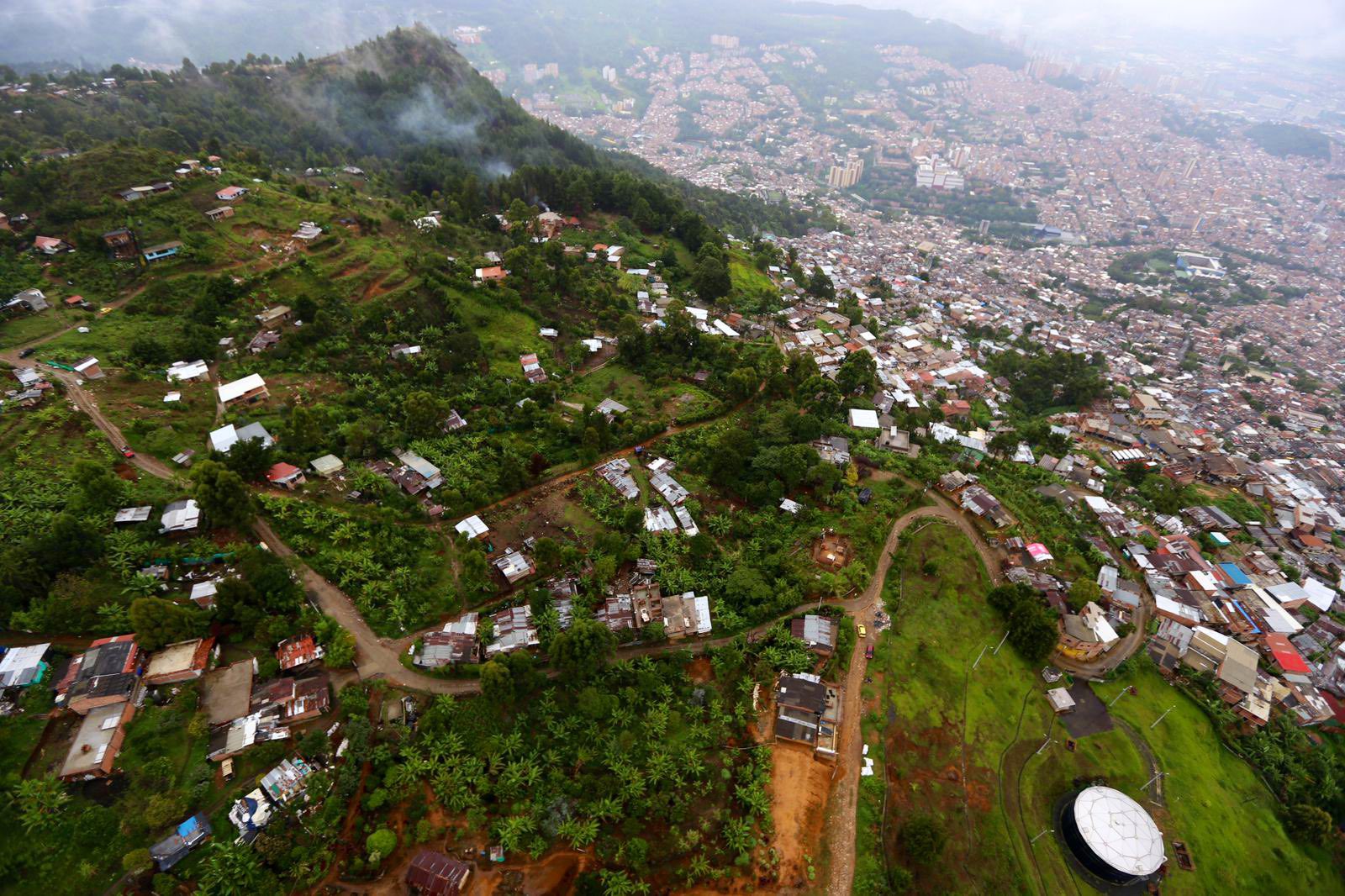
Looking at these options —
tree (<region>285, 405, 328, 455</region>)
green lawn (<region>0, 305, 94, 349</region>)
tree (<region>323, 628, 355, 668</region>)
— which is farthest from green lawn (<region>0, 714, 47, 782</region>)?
green lawn (<region>0, 305, 94, 349</region>)

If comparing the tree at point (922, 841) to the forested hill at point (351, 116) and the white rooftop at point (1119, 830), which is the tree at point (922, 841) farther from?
the forested hill at point (351, 116)

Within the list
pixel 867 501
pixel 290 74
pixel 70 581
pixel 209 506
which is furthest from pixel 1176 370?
pixel 290 74

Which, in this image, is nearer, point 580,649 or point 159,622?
point 159,622

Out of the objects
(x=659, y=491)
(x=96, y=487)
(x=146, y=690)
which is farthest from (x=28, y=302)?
(x=659, y=491)

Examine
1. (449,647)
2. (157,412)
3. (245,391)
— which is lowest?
(449,647)

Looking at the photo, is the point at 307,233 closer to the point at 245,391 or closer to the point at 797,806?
the point at 245,391

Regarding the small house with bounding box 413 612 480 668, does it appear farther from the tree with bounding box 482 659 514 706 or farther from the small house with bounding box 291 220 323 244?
the small house with bounding box 291 220 323 244
